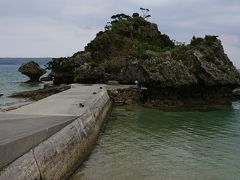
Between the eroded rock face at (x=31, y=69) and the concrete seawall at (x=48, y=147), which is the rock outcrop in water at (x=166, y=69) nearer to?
the eroded rock face at (x=31, y=69)

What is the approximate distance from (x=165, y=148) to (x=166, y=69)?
18.9 meters

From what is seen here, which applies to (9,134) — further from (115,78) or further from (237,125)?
(115,78)

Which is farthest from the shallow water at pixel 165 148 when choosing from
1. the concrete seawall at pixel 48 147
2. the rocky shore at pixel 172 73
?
the rocky shore at pixel 172 73

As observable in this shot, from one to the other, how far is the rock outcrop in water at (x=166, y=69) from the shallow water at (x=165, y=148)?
6.60 metres

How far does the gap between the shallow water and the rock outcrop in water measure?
6600 millimetres

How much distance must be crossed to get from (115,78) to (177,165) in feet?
109

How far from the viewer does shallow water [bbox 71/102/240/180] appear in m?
15.1

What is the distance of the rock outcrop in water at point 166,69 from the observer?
37.7 metres

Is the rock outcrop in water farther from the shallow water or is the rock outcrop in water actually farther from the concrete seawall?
the concrete seawall

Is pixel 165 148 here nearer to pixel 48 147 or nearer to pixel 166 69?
pixel 48 147

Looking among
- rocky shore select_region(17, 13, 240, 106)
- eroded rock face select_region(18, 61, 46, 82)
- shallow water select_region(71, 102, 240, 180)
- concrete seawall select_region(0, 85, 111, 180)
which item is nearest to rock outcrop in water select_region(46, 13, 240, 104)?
rocky shore select_region(17, 13, 240, 106)

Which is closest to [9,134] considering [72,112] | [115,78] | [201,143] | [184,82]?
[72,112]

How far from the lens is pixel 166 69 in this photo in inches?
1476

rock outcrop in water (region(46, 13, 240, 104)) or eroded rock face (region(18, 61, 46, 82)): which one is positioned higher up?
rock outcrop in water (region(46, 13, 240, 104))
